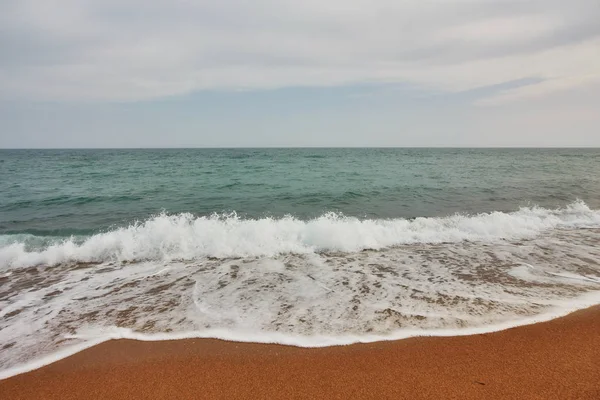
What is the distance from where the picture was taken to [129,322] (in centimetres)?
432

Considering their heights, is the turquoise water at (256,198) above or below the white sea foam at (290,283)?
above

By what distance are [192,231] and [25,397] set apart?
548cm

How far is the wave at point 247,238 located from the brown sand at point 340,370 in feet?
12.4

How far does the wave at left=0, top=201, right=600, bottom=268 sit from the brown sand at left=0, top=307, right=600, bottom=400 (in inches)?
149

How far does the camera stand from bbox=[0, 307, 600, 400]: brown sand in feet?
9.41

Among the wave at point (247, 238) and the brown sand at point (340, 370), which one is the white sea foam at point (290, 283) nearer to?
the wave at point (247, 238)

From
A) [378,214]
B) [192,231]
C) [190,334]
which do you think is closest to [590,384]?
[190,334]

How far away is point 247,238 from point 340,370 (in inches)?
207

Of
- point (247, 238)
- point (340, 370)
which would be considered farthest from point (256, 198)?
point (340, 370)

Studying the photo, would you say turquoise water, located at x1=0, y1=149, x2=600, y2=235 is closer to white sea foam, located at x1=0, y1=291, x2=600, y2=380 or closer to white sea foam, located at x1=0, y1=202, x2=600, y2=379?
white sea foam, located at x1=0, y1=202, x2=600, y2=379

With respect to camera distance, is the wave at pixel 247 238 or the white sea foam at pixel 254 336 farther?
the wave at pixel 247 238

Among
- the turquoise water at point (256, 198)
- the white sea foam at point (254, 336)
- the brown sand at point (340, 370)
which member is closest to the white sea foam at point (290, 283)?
the white sea foam at point (254, 336)

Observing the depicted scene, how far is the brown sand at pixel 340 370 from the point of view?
2.87 meters

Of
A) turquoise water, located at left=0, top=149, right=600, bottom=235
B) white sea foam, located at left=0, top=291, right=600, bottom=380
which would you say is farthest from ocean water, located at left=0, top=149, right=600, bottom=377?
turquoise water, located at left=0, top=149, right=600, bottom=235
